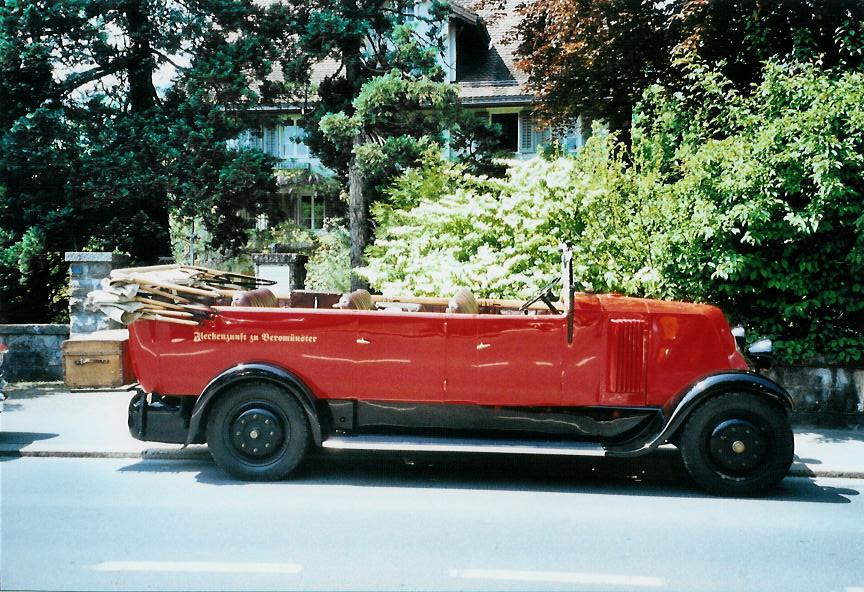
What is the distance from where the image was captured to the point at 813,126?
9.25 metres

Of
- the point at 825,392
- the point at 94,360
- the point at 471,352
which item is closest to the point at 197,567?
the point at 471,352

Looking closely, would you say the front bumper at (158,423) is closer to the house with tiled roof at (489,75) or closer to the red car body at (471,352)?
the red car body at (471,352)

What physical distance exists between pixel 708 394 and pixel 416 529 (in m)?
2.72

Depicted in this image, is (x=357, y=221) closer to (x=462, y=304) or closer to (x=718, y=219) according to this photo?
(x=718, y=219)

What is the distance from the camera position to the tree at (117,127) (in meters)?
14.6

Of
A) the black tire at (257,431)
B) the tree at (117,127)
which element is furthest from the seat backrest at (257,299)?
the tree at (117,127)

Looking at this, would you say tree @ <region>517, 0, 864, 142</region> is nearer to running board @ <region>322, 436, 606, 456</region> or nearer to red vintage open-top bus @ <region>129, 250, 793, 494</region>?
red vintage open-top bus @ <region>129, 250, 793, 494</region>

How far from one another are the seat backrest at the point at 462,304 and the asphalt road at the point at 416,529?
5.06 feet

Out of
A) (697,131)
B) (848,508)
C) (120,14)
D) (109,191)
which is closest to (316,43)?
(120,14)

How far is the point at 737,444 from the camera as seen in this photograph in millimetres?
6879

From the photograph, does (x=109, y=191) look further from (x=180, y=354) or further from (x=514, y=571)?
(x=514, y=571)

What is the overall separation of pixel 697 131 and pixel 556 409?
554 centimetres

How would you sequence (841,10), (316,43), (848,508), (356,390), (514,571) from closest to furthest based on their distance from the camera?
(514,571) < (848,508) < (356,390) < (841,10) < (316,43)

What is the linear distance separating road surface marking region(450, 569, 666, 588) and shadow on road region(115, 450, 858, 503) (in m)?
2.14
